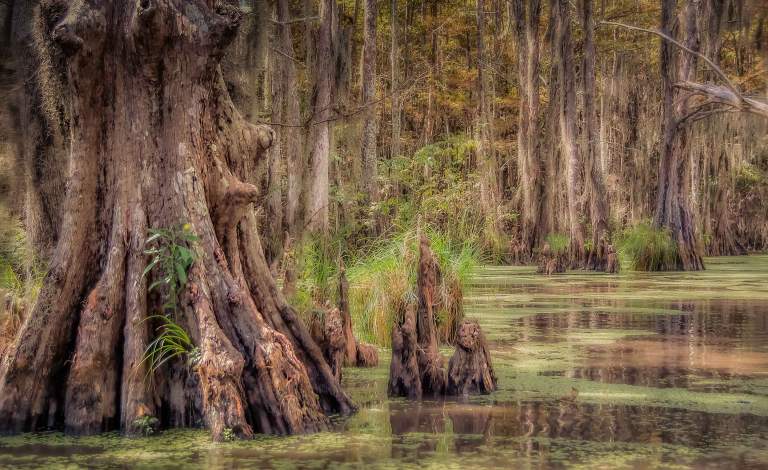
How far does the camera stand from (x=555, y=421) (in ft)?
16.7

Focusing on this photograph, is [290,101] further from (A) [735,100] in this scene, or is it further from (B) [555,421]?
(B) [555,421]

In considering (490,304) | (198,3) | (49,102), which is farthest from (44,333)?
(490,304)

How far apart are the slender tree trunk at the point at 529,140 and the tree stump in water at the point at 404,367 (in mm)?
18037

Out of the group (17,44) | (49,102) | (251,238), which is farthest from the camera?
(17,44)

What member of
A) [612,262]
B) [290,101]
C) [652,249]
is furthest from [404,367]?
[652,249]

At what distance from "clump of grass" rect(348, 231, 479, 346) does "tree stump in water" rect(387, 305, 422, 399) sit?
178 cm

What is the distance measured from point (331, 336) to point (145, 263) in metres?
1.54

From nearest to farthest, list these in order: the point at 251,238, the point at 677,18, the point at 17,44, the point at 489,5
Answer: the point at 251,238
the point at 17,44
the point at 677,18
the point at 489,5

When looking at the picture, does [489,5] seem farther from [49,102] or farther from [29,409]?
[29,409]

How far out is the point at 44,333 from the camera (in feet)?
16.4

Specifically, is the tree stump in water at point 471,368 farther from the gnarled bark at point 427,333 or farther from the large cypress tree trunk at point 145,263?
the large cypress tree trunk at point 145,263

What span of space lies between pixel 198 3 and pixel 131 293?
1632mm

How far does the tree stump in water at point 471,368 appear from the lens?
5879 mm

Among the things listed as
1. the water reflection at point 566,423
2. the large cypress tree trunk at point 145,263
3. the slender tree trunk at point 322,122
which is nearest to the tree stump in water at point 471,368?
the water reflection at point 566,423
